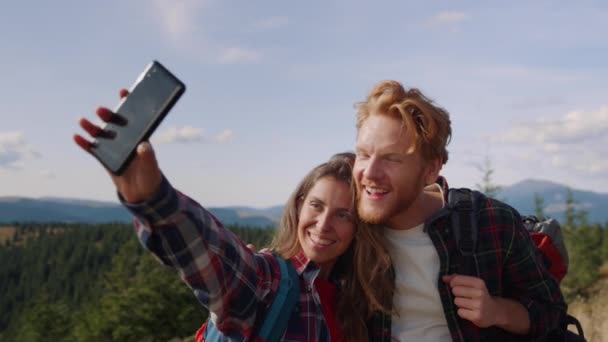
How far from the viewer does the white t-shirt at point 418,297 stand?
286 cm

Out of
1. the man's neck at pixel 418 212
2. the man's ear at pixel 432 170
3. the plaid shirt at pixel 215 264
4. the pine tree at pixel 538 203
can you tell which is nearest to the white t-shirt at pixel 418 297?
the man's neck at pixel 418 212

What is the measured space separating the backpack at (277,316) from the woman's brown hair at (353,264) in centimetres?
38

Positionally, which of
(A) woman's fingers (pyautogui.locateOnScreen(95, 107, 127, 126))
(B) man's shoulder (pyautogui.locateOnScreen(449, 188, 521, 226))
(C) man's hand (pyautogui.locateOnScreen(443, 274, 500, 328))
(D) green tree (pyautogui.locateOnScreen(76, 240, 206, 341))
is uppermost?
(A) woman's fingers (pyautogui.locateOnScreen(95, 107, 127, 126))

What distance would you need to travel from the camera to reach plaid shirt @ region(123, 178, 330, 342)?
1.89 metres

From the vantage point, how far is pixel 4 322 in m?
93.2

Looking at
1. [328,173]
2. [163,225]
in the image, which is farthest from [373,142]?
[163,225]

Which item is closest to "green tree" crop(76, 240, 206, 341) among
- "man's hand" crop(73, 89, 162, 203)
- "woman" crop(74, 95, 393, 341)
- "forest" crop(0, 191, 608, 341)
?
"forest" crop(0, 191, 608, 341)

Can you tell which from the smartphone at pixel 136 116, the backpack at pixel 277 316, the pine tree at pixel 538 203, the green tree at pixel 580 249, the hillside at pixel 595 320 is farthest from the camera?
the pine tree at pixel 538 203

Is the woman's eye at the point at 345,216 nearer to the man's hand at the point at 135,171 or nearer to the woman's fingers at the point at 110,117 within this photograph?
the man's hand at the point at 135,171

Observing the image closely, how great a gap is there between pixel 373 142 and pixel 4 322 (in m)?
107

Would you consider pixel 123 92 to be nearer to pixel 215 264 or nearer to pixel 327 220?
pixel 215 264

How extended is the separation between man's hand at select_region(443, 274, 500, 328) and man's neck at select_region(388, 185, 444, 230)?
0.37 metres

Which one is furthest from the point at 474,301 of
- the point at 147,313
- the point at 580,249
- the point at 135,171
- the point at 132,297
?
the point at 132,297

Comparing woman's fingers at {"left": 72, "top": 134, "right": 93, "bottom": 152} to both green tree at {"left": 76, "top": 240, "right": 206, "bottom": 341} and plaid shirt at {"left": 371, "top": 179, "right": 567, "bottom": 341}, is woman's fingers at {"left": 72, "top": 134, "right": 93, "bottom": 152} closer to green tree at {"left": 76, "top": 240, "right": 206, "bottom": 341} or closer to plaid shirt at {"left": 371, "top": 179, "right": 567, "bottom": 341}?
plaid shirt at {"left": 371, "top": 179, "right": 567, "bottom": 341}
